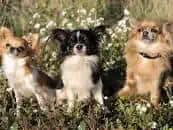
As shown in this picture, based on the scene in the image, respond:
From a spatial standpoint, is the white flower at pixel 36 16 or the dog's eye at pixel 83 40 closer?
the dog's eye at pixel 83 40

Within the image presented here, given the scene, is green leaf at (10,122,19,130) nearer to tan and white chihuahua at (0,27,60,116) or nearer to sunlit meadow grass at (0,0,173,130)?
sunlit meadow grass at (0,0,173,130)

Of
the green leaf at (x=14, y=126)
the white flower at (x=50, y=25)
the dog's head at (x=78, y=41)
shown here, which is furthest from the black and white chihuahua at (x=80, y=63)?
the white flower at (x=50, y=25)

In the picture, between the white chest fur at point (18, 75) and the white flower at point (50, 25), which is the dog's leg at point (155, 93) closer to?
the white chest fur at point (18, 75)

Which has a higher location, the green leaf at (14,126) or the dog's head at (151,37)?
the dog's head at (151,37)

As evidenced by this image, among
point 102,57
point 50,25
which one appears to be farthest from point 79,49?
point 50,25

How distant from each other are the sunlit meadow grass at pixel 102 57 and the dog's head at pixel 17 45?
0.24 meters

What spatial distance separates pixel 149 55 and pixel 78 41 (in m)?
0.94

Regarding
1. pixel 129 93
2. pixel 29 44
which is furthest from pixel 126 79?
pixel 29 44

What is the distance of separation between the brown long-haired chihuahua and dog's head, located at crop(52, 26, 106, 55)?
0.52 meters

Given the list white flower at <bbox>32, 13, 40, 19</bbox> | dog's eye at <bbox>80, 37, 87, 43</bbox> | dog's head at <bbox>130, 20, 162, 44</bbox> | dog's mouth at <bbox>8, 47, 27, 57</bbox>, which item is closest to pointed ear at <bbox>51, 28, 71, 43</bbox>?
dog's eye at <bbox>80, 37, 87, 43</bbox>

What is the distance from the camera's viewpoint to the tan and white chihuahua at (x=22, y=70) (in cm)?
627

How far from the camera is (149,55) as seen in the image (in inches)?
264

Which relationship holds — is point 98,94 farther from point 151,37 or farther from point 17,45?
point 17,45

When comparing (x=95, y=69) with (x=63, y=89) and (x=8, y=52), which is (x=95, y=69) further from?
(x=8, y=52)
